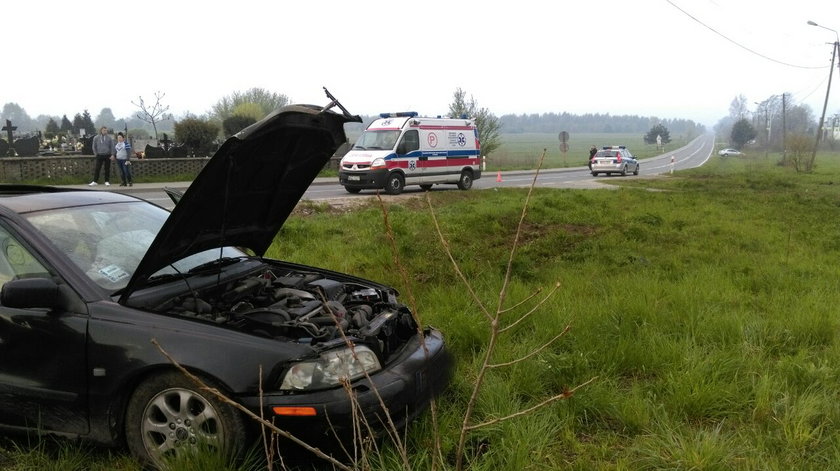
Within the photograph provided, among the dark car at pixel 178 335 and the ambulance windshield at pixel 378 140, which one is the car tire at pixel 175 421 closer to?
the dark car at pixel 178 335

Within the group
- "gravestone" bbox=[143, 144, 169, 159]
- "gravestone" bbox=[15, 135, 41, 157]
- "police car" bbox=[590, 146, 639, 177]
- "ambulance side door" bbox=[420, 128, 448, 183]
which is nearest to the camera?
"ambulance side door" bbox=[420, 128, 448, 183]

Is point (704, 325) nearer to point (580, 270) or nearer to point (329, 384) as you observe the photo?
point (580, 270)

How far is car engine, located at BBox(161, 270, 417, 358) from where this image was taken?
3250mm

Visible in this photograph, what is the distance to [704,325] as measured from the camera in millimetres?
5164

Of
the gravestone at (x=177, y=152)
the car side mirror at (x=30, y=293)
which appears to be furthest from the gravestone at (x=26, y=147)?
the car side mirror at (x=30, y=293)

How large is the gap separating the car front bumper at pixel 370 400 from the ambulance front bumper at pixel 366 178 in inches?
611

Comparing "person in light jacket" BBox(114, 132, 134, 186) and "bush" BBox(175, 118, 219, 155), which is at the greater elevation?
"bush" BBox(175, 118, 219, 155)

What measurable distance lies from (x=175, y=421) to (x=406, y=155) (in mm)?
17054

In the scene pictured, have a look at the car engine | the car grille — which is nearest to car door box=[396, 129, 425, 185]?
the car grille

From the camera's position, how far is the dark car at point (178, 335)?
292 cm

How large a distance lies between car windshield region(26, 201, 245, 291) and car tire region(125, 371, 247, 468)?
2.10 ft

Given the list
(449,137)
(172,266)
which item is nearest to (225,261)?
(172,266)

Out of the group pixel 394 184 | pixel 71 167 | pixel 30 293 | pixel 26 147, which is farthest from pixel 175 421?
pixel 26 147

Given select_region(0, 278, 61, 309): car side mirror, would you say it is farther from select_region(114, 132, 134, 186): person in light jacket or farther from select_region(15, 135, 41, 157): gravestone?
select_region(15, 135, 41, 157): gravestone
